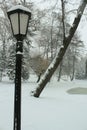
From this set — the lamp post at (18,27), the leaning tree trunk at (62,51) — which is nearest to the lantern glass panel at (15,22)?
the lamp post at (18,27)

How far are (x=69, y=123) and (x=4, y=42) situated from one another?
34597 mm

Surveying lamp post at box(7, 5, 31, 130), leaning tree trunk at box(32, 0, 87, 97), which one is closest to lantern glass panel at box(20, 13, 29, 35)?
lamp post at box(7, 5, 31, 130)

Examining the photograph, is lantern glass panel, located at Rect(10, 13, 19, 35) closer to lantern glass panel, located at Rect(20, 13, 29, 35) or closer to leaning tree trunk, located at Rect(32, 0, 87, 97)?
lantern glass panel, located at Rect(20, 13, 29, 35)

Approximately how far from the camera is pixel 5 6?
81.3 feet

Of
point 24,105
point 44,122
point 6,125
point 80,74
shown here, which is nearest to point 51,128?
point 44,122

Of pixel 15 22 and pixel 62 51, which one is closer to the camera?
pixel 15 22

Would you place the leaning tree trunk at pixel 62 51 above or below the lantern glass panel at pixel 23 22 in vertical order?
below

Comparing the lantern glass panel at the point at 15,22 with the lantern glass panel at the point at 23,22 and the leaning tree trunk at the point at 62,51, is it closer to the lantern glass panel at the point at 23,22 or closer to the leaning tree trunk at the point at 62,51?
the lantern glass panel at the point at 23,22

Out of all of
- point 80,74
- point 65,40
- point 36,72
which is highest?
point 65,40

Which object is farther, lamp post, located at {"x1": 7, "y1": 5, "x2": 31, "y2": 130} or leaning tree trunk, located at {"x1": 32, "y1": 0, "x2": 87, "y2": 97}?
leaning tree trunk, located at {"x1": 32, "y1": 0, "x2": 87, "y2": 97}

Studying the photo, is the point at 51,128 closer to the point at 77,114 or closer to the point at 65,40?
the point at 77,114

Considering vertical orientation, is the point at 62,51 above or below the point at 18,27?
below

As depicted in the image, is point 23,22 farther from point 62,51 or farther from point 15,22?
point 62,51

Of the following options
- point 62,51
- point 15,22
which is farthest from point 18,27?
point 62,51
